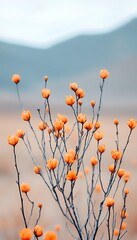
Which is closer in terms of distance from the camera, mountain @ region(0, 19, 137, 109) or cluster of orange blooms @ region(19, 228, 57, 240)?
cluster of orange blooms @ region(19, 228, 57, 240)

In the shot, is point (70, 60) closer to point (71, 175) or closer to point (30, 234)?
point (71, 175)

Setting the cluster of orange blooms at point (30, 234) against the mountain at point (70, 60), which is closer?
the cluster of orange blooms at point (30, 234)

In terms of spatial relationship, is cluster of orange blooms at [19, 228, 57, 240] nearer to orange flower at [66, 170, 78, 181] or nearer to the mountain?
orange flower at [66, 170, 78, 181]

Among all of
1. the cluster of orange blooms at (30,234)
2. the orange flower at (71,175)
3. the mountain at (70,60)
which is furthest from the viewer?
the mountain at (70,60)

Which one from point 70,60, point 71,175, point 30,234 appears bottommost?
point 30,234

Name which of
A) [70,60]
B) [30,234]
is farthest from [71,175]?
[70,60]

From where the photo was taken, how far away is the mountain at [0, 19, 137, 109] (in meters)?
67.9

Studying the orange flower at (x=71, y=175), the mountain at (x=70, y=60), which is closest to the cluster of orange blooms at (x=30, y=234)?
the orange flower at (x=71, y=175)

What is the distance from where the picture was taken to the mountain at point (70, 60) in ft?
223

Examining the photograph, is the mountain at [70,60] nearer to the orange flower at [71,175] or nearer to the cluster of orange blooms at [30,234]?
the orange flower at [71,175]

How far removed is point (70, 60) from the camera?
8400 cm

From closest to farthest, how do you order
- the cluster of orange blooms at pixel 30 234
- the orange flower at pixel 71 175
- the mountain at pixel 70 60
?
the cluster of orange blooms at pixel 30 234
the orange flower at pixel 71 175
the mountain at pixel 70 60

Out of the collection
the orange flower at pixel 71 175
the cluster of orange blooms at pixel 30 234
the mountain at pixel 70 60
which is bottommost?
the cluster of orange blooms at pixel 30 234

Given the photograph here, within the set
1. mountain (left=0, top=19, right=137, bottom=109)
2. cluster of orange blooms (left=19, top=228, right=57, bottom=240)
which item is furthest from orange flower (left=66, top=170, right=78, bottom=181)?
mountain (left=0, top=19, right=137, bottom=109)
